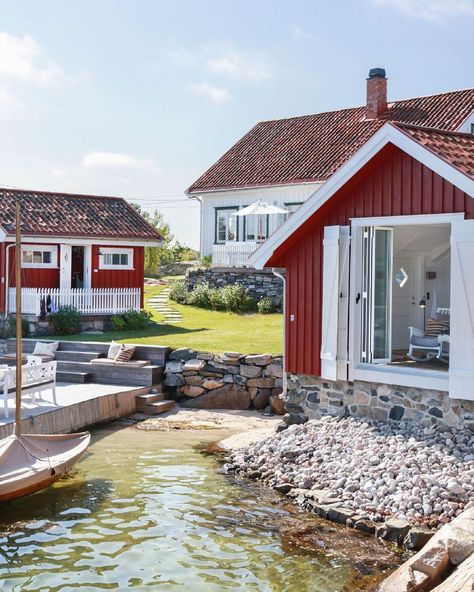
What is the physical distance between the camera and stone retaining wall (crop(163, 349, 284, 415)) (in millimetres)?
17016

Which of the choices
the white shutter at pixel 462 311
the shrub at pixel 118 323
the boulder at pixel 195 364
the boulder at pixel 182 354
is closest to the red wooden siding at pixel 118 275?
the shrub at pixel 118 323

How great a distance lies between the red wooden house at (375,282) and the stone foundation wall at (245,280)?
11.8 m

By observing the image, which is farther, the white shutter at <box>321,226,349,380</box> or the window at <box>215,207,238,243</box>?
the window at <box>215,207,238,243</box>

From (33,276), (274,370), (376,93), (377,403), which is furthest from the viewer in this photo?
(376,93)

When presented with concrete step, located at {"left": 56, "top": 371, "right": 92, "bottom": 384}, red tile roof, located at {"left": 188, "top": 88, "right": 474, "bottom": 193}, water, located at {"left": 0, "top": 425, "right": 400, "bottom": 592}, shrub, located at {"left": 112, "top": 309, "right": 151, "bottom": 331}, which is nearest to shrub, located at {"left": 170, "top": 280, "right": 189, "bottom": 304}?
red tile roof, located at {"left": 188, "top": 88, "right": 474, "bottom": 193}

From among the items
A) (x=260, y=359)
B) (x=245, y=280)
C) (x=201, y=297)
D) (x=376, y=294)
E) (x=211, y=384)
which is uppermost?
(x=245, y=280)

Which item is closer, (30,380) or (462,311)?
(462,311)

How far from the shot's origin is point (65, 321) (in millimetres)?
22766

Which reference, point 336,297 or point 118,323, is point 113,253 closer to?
point 118,323

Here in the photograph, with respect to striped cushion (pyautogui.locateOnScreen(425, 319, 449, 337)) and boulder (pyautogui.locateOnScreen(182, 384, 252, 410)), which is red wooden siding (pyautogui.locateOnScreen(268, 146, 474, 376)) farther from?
boulder (pyautogui.locateOnScreen(182, 384, 252, 410))

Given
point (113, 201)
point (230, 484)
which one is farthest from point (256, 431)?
point (113, 201)

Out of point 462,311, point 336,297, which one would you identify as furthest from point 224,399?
point 462,311

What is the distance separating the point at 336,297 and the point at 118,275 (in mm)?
13611

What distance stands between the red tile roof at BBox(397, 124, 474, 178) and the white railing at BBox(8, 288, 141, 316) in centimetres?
1371
